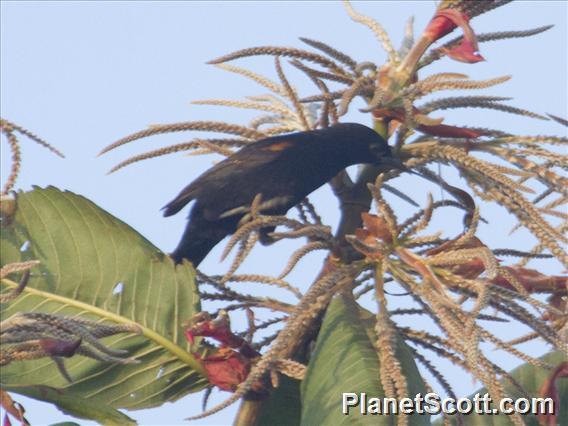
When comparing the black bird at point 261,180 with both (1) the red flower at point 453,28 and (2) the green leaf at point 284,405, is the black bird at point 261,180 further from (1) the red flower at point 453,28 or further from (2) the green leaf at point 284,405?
(2) the green leaf at point 284,405

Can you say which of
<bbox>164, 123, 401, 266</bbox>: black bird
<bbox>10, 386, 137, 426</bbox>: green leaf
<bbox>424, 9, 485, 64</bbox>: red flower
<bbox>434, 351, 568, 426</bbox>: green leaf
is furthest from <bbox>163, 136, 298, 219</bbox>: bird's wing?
<bbox>10, 386, 137, 426</bbox>: green leaf

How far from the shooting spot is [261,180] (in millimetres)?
3699

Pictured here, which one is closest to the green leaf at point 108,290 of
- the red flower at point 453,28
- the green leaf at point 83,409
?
the green leaf at point 83,409

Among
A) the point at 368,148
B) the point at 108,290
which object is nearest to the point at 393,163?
the point at 368,148

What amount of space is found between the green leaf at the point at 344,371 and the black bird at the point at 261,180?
1131mm

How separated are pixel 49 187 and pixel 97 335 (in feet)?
1.97

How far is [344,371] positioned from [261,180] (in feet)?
5.72

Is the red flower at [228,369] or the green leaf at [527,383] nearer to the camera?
the red flower at [228,369]

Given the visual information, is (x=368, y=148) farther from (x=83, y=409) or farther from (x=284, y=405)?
(x=83, y=409)

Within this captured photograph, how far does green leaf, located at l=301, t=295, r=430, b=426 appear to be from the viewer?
1.94 metres

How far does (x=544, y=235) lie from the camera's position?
212 cm

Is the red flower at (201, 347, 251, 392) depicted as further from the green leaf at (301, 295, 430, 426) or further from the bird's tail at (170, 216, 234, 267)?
the bird's tail at (170, 216, 234, 267)

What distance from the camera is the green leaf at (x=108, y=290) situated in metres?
2.12

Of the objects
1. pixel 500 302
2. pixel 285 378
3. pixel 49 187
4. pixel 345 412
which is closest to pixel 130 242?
pixel 49 187
